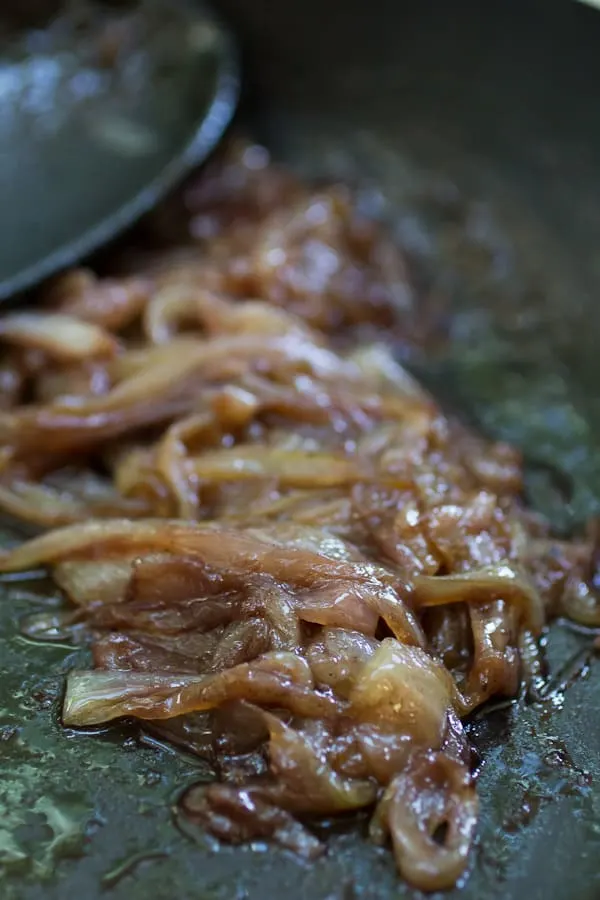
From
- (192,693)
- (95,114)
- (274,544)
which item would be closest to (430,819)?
(192,693)

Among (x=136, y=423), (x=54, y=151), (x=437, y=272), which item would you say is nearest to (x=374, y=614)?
(x=136, y=423)

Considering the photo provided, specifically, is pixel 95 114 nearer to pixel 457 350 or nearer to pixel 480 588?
pixel 457 350

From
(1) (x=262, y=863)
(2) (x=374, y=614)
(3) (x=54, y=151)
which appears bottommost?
(3) (x=54, y=151)

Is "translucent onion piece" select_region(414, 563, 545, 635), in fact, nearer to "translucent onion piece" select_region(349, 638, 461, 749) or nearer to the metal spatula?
"translucent onion piece" select_region(349, 638, 461, 749)

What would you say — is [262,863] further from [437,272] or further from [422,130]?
[422,130]

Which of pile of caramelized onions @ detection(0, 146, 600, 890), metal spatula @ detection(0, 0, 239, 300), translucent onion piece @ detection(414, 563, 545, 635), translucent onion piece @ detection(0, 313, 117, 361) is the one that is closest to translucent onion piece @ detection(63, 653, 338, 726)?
pile of caramelized onions @ detection(0, 146, 600, 890)

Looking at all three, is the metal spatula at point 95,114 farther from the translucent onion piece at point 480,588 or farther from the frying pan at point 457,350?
the translucent onion piece at point 480,588
